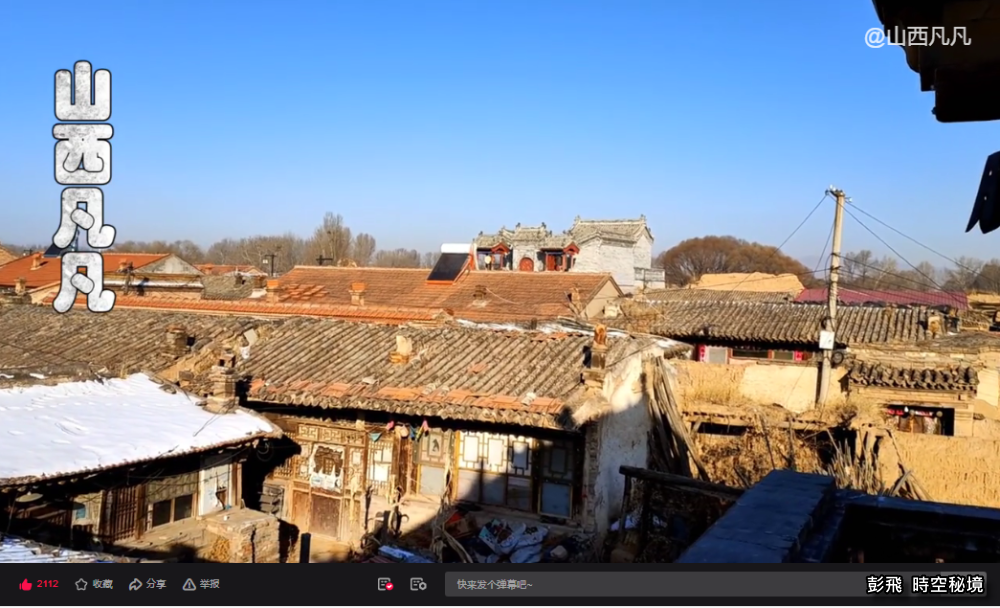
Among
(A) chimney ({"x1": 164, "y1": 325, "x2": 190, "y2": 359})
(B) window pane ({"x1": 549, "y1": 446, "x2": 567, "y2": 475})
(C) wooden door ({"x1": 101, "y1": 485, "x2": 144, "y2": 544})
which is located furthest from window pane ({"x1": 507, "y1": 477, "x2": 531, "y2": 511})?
(A) chimney ({"x1": 164, "y1": 325, "x2": 190, "y2": 359})

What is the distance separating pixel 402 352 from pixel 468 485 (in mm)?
2204

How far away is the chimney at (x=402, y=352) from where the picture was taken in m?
10.6

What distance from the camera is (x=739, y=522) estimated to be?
9.24ft

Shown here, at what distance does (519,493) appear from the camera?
9406 mm

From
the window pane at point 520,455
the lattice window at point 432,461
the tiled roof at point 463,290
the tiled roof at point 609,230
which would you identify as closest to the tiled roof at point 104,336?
the lattice window at point 432,461

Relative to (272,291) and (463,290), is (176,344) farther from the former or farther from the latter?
(463,290)

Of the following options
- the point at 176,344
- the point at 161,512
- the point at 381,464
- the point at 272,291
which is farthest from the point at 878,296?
the point at 161,512

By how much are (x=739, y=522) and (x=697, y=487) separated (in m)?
4.56

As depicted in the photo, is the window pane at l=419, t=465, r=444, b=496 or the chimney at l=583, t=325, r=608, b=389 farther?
the window pane at l=419, t=465, r=444, b=496

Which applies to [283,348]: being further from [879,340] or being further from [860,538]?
[879,340]

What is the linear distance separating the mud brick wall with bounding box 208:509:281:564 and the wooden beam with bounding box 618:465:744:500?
4.19 metres

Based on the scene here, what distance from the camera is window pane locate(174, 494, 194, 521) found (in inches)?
324

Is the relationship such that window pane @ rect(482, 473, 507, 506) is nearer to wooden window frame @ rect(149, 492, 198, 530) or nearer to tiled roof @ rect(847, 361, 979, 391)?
wooden window frame @ rect(149, 492, 198, 530)

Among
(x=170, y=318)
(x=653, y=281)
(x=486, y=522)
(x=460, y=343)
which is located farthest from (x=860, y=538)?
(x=653, y=281)
